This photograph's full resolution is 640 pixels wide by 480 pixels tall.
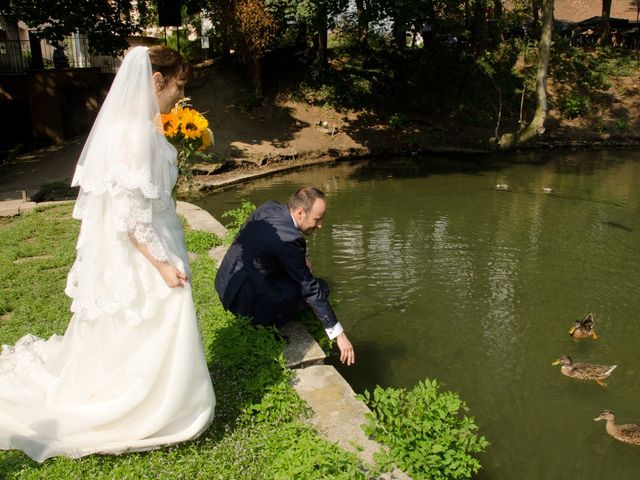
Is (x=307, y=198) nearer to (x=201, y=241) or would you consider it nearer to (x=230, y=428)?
(x=230, y=428)

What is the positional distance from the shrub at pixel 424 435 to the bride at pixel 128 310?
1182 millimetres

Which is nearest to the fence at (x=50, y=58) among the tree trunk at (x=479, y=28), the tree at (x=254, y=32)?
the tree at (x=254, y=32)

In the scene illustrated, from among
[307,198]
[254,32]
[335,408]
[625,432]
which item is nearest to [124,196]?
[307,198]

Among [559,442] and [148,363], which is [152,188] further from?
[559,442]

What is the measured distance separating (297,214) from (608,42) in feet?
111

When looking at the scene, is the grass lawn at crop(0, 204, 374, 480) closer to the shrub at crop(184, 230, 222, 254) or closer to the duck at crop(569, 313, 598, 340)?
the shrub at crop(184, 230, 222, 254)

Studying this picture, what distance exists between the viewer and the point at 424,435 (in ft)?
12.5

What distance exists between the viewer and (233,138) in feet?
67.7

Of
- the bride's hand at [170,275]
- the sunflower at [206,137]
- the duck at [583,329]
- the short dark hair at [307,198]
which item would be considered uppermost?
the sunflower at [206,137]

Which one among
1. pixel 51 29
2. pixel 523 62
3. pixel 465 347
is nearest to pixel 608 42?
pixel 523 62

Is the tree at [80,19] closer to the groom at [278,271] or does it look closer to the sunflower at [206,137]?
the groom at [278,271]

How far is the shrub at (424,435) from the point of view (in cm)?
371

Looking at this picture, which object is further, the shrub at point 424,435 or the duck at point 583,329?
the duck at point 583,329

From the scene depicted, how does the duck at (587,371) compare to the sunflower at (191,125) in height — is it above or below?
below
